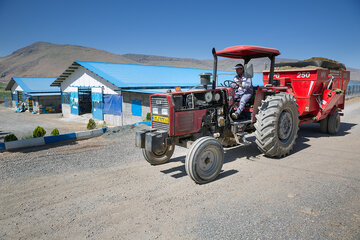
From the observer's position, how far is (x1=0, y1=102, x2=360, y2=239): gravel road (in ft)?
10.7

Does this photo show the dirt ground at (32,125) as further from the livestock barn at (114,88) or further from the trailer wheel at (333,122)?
the trailer wheel at (333,122)

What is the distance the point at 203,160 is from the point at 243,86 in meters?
2.30

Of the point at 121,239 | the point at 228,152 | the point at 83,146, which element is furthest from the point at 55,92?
the point at 121,239

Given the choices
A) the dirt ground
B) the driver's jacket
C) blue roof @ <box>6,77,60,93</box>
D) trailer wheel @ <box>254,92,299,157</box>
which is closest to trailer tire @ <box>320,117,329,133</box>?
trailer wheel @ <box>254,92,299,157</box>

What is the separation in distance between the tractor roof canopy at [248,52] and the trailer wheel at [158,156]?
264cm

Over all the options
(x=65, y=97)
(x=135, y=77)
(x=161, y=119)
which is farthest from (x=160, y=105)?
(x=65, y=97)

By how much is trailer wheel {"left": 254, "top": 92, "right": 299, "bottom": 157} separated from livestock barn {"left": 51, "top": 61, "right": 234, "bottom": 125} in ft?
31.3

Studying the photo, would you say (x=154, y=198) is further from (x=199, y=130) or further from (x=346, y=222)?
(x=346, y=222)

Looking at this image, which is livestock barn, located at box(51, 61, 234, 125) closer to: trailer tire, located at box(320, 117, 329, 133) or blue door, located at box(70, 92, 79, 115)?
blue door, located at box(70, 92, 79, 115)

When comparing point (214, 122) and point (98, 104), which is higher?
point (214, 122)

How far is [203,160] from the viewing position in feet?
15.3

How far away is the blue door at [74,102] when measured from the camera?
21586 millimetres

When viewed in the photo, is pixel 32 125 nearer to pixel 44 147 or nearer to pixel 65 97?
pixel 65 97

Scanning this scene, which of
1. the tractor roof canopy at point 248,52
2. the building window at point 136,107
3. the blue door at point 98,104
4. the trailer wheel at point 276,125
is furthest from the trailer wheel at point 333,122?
the blue door at point 98,104
